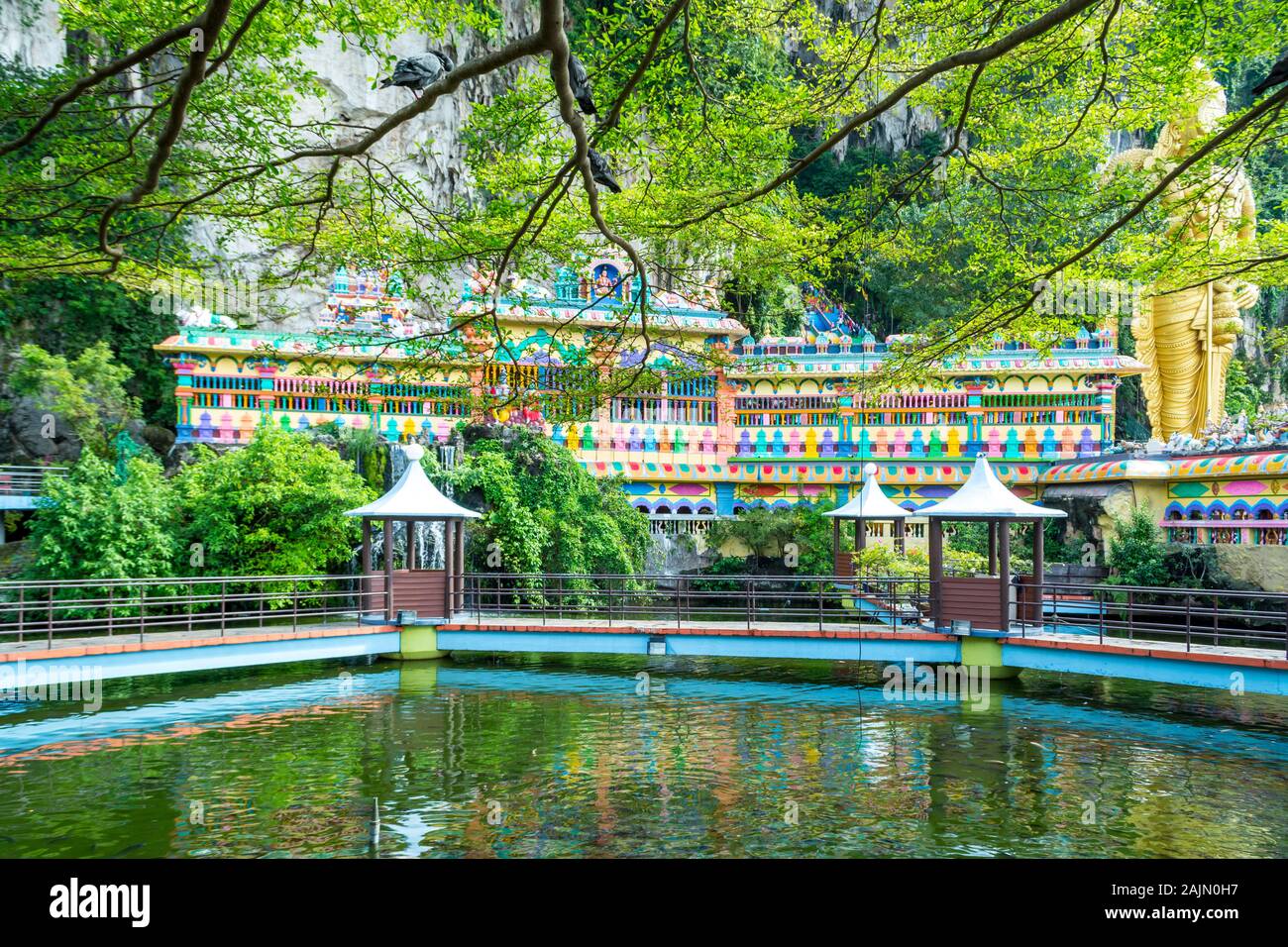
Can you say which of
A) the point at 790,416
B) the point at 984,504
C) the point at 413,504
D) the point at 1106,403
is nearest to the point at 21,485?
the point at 413,504

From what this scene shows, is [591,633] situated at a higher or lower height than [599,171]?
lower

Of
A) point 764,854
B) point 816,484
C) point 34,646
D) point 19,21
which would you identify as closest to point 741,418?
point 816,484

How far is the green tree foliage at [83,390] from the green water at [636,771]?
42.6ft

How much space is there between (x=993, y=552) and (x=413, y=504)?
430 inches

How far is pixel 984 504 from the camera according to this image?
51.7 ft

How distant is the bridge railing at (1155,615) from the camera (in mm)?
12625

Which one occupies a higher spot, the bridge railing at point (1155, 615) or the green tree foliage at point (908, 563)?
the green tree foliage at point (908, 563)

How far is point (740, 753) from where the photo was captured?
35.8 ft

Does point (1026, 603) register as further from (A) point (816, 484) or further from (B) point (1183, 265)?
(A) point (816, 484)

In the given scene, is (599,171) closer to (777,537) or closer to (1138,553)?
(1138,553)

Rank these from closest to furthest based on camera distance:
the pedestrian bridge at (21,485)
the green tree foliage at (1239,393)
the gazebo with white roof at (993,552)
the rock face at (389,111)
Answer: the gazebo with white roof at (993,552)
the pedestrian bridge at (21,485)
the rock face at (389,111)
the green tree foliage at (1239,393)

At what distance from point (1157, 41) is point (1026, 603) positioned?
9.31 metres

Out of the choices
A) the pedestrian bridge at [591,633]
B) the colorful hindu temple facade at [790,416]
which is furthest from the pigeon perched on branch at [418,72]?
the colorful hindu temple facade at [790,416]

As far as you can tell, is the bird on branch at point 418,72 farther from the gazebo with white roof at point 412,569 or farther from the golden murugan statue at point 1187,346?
the golden murugan statue at point 1187,346
